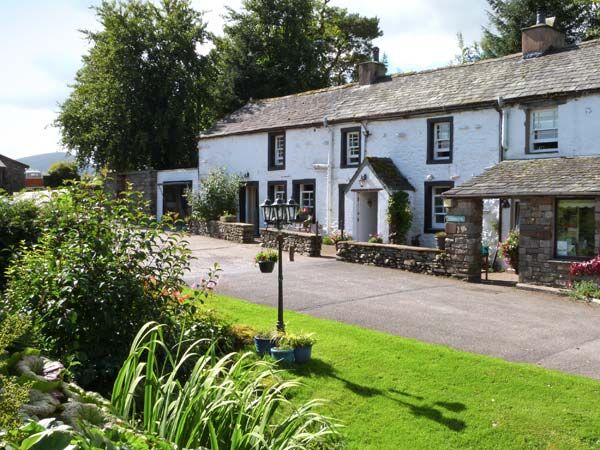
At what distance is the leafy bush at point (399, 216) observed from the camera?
21.1 m

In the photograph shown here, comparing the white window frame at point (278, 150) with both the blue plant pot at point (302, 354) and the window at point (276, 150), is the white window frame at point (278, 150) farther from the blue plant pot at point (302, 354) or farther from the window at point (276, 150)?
the blue plant pot at point (302, 354)

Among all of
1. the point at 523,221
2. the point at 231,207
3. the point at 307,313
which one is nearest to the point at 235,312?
the point at 307,313

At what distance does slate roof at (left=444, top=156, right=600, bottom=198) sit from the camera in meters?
14.7

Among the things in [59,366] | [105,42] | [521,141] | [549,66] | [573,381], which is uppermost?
[105,42]

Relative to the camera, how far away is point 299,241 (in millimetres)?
→ 21078

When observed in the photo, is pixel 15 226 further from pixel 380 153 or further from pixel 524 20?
pixel 524 20

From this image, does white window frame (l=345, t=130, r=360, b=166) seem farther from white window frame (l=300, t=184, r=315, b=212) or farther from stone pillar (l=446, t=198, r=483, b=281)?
stone pillar (l=446, t=198, r=483, b=281)

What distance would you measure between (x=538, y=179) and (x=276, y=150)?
14.0m

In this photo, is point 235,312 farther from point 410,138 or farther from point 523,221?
point 410,138

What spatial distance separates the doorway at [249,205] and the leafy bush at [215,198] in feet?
4.25

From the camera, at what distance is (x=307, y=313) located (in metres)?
11.1

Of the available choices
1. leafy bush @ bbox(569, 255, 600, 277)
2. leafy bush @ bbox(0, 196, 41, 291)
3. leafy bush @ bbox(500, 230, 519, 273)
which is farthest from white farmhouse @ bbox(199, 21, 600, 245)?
leafy bush @ bbox(0, 196, 41, 291)

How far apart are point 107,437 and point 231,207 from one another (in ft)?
79.0

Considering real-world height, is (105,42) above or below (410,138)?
above
